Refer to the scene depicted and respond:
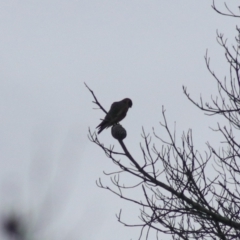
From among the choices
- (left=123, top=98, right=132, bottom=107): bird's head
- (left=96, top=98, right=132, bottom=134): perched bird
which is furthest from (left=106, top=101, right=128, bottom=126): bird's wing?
(left=123, top=98, right=132, bottom=107): bird's head

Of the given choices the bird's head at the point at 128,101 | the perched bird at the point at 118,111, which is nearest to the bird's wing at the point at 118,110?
the perched bird at the point at 118,111

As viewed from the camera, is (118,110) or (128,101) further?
(128,101)

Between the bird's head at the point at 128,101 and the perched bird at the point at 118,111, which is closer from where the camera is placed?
the perched bird at the point at 118,111

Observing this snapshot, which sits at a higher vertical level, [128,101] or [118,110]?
[128,101]

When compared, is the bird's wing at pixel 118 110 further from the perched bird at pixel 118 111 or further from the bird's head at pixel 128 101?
the bird's head at pixel 128 101

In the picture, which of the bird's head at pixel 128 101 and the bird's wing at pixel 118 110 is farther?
the bird's head at pixel 128 101

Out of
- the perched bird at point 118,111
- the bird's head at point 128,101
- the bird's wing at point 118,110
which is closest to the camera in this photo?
the perched bird at point 118,111

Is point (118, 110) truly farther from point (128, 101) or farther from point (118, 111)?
point (128, 101)

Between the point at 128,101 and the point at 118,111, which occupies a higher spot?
the point at 128,101

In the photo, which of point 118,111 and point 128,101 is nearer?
point 118,111

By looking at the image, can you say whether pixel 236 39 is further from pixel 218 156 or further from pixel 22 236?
pixel 22 236

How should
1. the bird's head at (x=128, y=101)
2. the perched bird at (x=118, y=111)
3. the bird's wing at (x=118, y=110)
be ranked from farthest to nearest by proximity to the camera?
the bird's head at (x=128, y=101) < the bird's wing at (x=118, y=110) < the perched bird at (x=118, y=111)

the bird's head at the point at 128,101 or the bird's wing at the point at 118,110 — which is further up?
the bird's head at the point at 128,101

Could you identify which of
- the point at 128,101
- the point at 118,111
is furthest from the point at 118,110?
the point at 128,101
